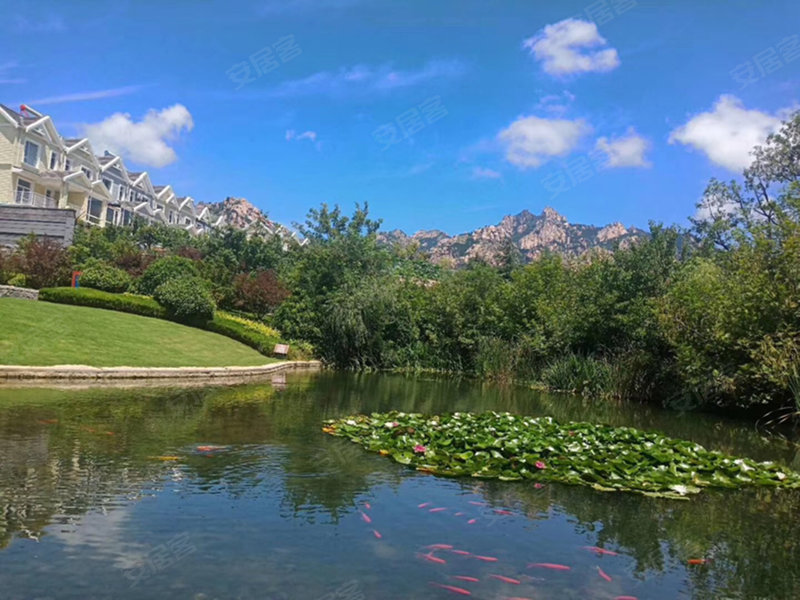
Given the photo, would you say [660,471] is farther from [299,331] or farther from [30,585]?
[299,331]

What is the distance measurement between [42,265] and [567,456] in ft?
76.5

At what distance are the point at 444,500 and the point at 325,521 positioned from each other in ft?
4.96

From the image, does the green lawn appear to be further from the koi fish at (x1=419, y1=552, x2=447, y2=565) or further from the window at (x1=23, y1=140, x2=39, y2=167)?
the window at (x1=23, y1=140, x2=39, y2=167)

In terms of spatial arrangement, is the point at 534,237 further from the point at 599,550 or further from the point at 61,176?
the point at 599,550

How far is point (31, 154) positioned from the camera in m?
40.3

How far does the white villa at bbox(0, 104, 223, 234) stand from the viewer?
1485 inches

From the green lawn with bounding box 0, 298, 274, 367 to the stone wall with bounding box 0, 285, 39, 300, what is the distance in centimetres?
290

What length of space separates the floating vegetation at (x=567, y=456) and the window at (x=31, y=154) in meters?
40.1

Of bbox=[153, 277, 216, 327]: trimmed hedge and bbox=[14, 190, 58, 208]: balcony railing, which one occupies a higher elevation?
bbox=[14, 190, 58, 208]: balcony railing

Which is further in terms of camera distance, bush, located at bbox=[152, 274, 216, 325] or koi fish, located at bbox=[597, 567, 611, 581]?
bush, located at bbox=[152, 274, 216, 325]

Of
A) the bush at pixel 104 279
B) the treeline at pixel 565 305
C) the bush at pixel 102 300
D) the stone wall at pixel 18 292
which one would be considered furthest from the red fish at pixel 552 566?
the bush at pixel 104 279

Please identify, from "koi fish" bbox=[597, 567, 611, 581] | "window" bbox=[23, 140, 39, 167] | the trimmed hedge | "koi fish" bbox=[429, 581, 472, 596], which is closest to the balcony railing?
"window" bbox=[23, 140, 39, 167]

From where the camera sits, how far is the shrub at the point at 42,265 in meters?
23.9

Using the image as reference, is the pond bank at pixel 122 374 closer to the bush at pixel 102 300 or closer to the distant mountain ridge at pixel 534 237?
the bush at pixel 102 300
